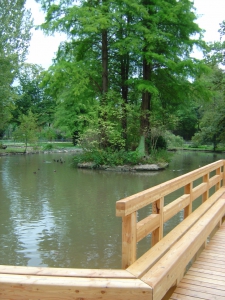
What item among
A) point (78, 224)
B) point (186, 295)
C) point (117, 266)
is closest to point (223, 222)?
point (117, 266)

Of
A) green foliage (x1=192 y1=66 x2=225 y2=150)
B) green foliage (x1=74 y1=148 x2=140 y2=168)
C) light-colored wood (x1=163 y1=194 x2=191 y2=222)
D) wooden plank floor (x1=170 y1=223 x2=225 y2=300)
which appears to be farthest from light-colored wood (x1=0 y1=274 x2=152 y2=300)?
green foliage (x1=192 y1=66 x2=225 y2=150)

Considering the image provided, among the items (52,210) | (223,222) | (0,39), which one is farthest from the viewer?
(0,39)

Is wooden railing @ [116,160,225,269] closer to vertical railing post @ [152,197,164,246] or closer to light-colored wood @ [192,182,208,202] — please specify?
vertical railing post @ [152,197,164,246]

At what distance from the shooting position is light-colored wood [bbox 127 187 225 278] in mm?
2807

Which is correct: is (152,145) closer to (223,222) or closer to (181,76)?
(181,76)

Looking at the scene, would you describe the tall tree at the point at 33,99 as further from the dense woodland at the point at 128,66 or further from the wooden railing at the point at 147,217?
the wooden railing at the point at 147,217

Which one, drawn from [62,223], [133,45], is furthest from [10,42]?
[62,223]

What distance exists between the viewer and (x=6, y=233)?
734 cm

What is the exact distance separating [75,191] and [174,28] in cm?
1488

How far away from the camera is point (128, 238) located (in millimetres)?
2881

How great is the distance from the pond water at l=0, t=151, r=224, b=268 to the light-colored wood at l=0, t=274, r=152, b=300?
11.0 ft

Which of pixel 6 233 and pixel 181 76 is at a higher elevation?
pixel 181 76

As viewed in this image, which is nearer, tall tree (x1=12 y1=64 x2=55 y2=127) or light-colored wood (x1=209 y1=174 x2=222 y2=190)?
light-colored wood (x1=209 y1=174 x2=222 y2=190)

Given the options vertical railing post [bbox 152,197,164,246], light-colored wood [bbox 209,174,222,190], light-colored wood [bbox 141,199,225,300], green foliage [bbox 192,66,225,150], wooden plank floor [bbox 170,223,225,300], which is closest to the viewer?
light-colored wood [bbox 141,199,225,300]
